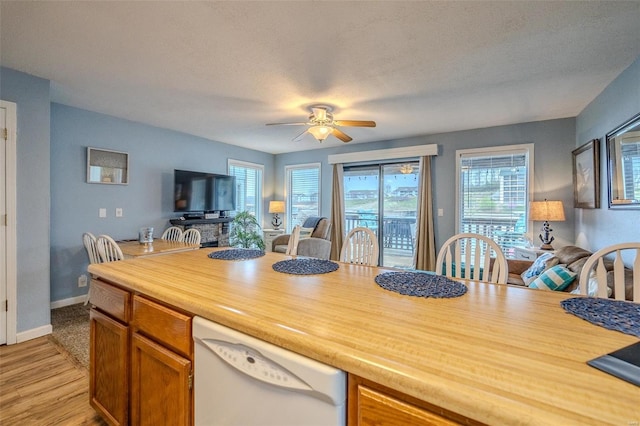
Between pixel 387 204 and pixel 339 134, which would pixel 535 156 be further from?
pixel 339 134

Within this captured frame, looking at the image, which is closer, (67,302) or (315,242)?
(67,302)

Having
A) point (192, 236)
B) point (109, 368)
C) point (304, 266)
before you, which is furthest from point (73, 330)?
point (304, 266)

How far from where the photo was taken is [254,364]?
0.83m

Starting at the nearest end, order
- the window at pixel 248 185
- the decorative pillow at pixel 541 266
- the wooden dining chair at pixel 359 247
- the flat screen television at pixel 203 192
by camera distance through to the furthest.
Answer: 1. the wooden dining chair at pixel 359 247
2. the decorative pillow at pixel 541 266
3. the flat screen television at pixel 203 192
4. the window at pixel 248 185

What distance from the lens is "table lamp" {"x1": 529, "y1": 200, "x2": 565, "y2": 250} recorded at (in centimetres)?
337

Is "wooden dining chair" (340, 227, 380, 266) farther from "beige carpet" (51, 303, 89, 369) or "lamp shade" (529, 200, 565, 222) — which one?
"lamp shade" (529, 200, 565, 222)

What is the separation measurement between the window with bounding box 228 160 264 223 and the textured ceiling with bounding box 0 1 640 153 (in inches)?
84.3

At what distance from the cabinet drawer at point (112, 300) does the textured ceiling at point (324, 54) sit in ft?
5.28

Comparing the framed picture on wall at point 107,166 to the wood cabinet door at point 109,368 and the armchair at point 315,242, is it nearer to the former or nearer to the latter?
the armchair at point 315,242

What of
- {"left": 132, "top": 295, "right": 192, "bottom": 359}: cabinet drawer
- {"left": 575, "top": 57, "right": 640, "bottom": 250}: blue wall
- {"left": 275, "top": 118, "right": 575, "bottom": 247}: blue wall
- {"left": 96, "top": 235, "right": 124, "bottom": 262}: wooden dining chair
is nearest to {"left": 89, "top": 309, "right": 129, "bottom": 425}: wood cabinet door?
{"left": 132, "top": 295, "right": 192, "bottom": 359}: cabinet drawer

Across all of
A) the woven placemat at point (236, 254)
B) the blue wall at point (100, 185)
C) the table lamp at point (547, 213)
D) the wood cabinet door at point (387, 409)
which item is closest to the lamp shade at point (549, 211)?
the table lamp at point (547, 213)

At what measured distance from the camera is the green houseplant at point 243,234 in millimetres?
5180

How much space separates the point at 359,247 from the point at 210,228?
3.36 metres

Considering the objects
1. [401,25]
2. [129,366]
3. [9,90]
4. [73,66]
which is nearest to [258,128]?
[73,66]
